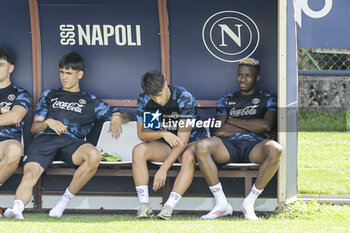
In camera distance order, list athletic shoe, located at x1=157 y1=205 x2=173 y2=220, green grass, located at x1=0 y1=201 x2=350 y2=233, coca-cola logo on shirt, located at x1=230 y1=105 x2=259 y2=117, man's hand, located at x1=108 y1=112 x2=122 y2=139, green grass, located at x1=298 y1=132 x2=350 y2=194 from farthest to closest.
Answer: green grass, located at x1=298 y1=132 x2=350 y2=194
man's hand, located at x1=108 y1=112 x2=122 y2=139
coca-cola logo on shirt, located at x1=230 y1=105 x2=259 y2=117
athletic shoe, located at x1=157 y1=205 x2=173 y2=220
green grass, located at x1=0 y1=201 x2=350 y2=233

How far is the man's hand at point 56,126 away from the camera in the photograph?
6461 mm

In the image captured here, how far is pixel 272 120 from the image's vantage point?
6449 millimetres

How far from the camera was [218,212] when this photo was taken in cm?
602

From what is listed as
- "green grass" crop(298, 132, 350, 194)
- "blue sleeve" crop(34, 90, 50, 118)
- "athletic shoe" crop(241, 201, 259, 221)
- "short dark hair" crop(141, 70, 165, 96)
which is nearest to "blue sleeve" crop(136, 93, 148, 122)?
"short dark hair" crop(141, 70, 165, 96)

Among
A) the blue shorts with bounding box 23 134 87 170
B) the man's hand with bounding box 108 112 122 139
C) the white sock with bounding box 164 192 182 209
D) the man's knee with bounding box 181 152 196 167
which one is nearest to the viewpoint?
the white sock with bounding box 164 192 182 209

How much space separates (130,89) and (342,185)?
271 cm

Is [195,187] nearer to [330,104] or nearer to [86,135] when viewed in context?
[86,135]

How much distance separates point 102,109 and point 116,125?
0.70 ft

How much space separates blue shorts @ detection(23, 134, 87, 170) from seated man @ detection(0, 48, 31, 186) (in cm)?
12

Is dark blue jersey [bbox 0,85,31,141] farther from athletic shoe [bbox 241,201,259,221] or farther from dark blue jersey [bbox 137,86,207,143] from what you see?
athletic shoe [bbox 241,201,259,221]

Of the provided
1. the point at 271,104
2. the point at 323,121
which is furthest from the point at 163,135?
the point at 323,121

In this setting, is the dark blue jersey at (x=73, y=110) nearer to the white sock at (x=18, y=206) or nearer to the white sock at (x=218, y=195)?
the white sock at (x=18, y=206)

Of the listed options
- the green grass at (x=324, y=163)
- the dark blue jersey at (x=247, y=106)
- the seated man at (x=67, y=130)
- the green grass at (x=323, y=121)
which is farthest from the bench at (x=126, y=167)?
the green grass at (x=323, y=121)

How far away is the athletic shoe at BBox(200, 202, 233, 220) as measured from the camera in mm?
5989
